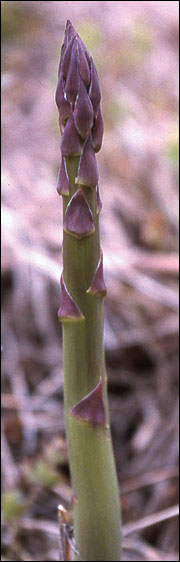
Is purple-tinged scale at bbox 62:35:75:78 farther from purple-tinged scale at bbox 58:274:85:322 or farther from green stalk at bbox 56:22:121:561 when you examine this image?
purple-tinged scale at bbox 58:274:85:322

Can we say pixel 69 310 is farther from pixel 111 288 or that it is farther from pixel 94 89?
pixel 111 288

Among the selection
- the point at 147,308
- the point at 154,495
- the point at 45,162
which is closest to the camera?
the point at 154,495

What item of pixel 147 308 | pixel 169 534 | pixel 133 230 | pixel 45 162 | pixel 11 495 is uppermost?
pixel 45 162

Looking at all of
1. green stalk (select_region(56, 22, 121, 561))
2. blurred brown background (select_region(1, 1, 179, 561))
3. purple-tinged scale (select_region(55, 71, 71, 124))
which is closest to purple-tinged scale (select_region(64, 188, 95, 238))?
green stalk (select_region(56, 22, 121, 561))

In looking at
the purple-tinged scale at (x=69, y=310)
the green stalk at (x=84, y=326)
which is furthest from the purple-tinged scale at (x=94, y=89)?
the purple-tinged scale at (x=69, y=310)

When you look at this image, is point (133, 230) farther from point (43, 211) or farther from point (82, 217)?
point (82, 217)

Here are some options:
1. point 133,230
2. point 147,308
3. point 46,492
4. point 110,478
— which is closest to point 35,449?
point 46,492

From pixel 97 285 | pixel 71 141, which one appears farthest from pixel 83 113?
pixel 97 285

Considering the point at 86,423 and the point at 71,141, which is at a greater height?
the point at 71,141
